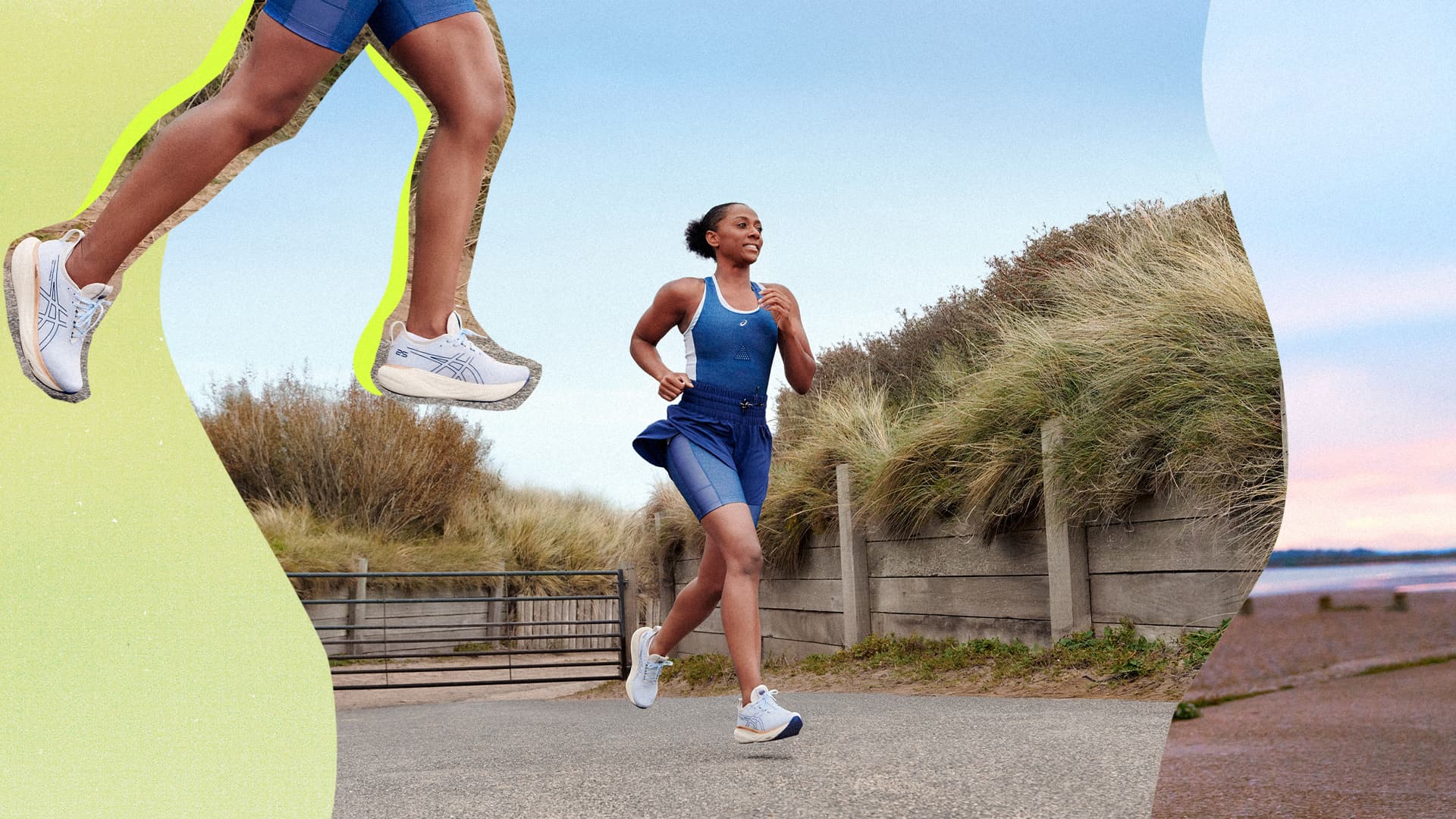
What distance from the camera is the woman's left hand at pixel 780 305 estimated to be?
102 inches

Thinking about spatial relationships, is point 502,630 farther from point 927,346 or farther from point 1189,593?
point 1189,593

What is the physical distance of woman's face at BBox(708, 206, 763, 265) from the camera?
2705mm

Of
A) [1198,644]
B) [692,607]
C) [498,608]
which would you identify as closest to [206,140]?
[692,607]

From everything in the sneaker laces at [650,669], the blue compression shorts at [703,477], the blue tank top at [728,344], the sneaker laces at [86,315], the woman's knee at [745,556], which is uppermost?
the blue tank top at [728,344]

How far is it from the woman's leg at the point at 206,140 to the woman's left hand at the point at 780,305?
1337 mm

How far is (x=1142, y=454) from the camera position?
485 centimetres

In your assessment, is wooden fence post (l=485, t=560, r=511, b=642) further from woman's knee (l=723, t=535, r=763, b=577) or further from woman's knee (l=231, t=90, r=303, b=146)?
woman's knee (l=231, t=90, r=303, b=146)

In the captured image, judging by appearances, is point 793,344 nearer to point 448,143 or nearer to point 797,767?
point 797,767

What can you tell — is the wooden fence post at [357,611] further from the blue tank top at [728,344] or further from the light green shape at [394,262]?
the light green shape at [394,262]

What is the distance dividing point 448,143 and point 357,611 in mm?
12939

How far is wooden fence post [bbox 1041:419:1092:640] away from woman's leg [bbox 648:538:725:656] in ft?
8.76

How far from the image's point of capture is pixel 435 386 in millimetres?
1512

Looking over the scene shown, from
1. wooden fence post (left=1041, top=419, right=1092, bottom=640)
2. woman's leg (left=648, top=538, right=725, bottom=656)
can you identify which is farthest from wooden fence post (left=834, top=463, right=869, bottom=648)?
woman's leg (left=648, top=538, right=725, bottom=656)

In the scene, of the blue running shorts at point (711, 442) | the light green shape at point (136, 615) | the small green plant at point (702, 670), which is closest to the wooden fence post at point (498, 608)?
the small green plant at point (702, 670)
